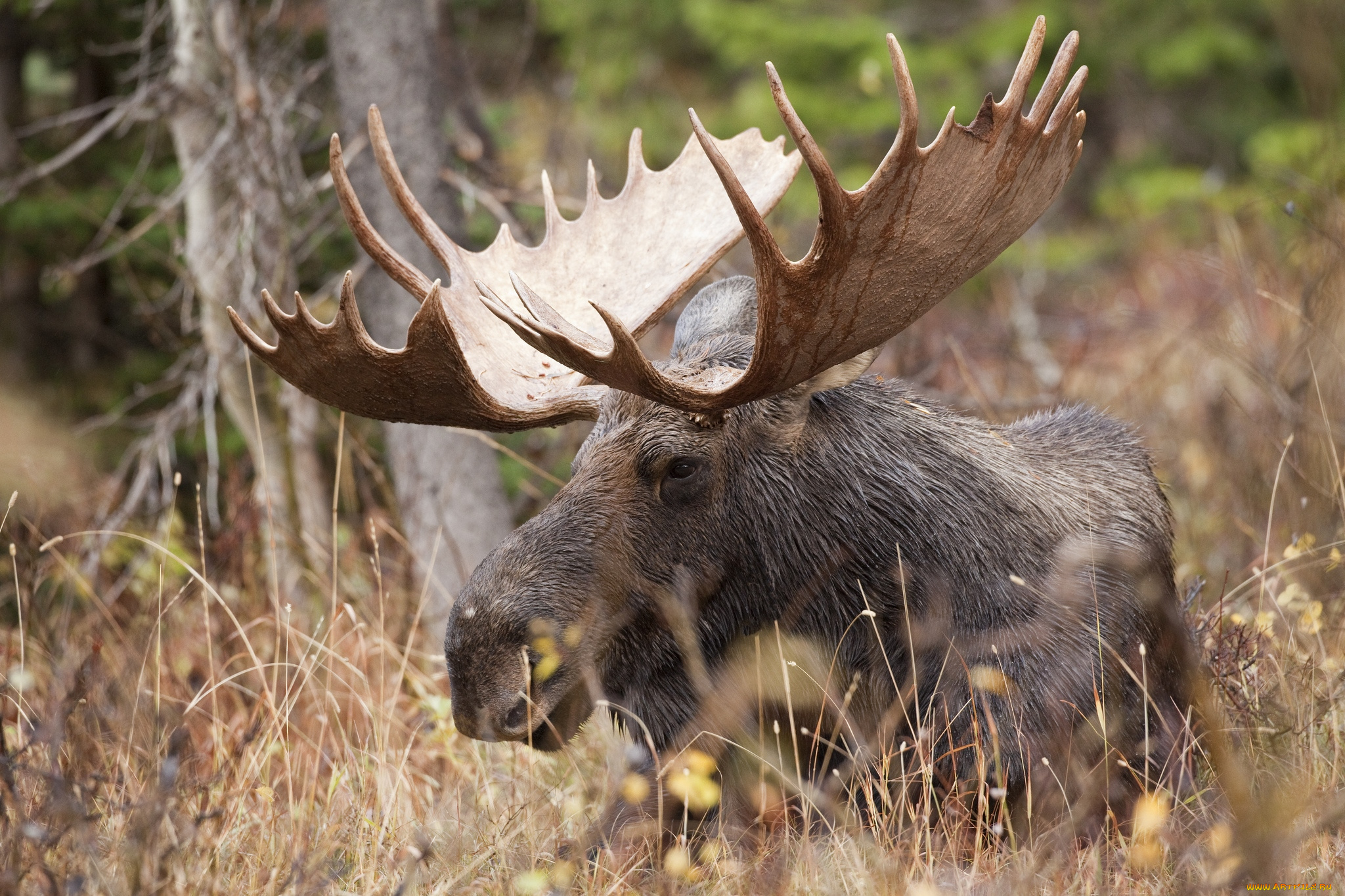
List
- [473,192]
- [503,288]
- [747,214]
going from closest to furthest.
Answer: [747,214], [503,288], [473,192]

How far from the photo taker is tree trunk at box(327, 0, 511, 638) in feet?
17.4

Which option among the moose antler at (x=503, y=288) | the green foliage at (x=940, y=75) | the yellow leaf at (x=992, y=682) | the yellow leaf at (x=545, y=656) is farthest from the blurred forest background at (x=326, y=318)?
the yellow leaf at (x=992, y=682)

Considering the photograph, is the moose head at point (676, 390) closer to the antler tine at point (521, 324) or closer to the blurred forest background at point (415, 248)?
the antler tine at point (521, 324)

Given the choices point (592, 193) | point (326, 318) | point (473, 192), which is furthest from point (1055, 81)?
point (326, 318)

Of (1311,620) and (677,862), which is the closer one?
(677,862)

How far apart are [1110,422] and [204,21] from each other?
13.7 ft

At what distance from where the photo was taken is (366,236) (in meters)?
3.67

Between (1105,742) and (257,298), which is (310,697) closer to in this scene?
(257,298)

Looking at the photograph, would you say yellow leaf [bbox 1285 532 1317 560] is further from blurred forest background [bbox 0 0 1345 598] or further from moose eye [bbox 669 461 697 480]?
moose eye [bbox 669 461 697 480]

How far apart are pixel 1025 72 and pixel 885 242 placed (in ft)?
1.58

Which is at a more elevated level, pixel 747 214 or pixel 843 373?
pixel 747 214

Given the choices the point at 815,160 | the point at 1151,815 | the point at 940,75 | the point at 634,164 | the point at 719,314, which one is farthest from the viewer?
the point at 940,75

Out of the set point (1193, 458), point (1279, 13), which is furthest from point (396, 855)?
point (1193, 458)

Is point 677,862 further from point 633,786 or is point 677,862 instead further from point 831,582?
point 831,582
